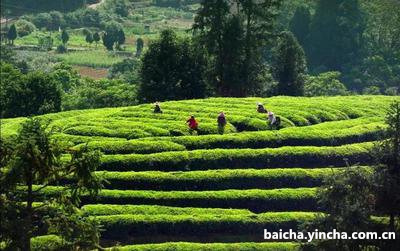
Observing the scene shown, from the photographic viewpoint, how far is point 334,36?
362 feet

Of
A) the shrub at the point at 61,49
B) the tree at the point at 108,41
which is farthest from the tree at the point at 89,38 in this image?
the shrub at the point at 61,49

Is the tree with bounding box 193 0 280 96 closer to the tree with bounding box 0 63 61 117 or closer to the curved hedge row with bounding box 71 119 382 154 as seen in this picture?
the tree with bounding box 0 63 61 117

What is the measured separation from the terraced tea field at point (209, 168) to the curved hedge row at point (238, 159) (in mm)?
52

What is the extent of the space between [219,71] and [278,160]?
2181 centimetres

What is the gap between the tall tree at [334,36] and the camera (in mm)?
109375

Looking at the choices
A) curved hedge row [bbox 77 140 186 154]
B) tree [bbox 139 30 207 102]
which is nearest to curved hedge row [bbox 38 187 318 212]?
curved hedge row [bbox 77 140 186 154]

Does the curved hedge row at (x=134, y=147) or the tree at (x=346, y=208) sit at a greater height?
the tree at (x=346, y=208)

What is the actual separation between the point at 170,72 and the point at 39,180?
34897mm

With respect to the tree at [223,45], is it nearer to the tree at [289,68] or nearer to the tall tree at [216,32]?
the tall tree at [216,32]

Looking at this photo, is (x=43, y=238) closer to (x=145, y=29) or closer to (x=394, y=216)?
(x=394, y=216)

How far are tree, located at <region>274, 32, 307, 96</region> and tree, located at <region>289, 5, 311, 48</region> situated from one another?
45.7 metres

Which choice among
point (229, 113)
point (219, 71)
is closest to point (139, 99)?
point (219, 71)

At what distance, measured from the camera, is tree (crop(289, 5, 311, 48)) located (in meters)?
113

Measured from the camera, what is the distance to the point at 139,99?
197ft
